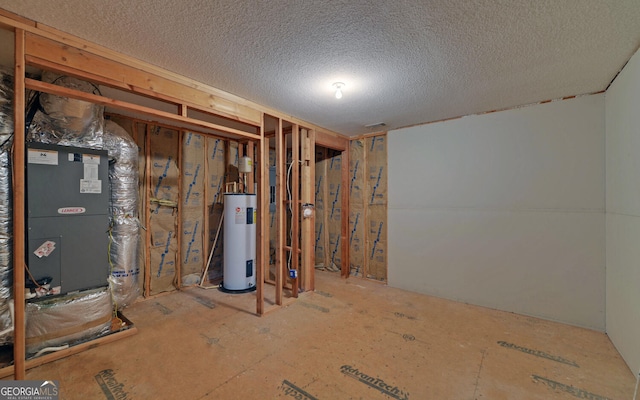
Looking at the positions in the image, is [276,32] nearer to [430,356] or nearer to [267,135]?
[267,135]

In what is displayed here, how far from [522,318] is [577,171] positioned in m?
1.61

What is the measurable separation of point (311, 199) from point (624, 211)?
303 cm

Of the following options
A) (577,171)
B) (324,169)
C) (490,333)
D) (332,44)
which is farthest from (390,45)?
(324,169)

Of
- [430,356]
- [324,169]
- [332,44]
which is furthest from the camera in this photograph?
[324,169]

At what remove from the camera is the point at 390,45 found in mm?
1809

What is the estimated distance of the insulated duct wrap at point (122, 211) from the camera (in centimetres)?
286

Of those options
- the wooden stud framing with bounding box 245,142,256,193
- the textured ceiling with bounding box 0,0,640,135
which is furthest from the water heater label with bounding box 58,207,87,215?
the wooden stud framing with bounding box 245,142,256,193

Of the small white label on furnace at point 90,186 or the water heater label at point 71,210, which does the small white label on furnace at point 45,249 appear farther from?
the small white label on furnace at point 90,186

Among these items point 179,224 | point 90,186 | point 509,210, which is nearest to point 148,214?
point 179,224

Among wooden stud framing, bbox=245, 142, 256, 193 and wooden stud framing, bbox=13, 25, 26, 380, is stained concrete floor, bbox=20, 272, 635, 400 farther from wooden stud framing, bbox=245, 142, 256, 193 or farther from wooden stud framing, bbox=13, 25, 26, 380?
wooden stud framing, bbox=245, 142, 256, 193

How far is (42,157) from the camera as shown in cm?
217

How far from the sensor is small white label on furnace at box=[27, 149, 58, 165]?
2117mm

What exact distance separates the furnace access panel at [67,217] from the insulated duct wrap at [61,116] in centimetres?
12

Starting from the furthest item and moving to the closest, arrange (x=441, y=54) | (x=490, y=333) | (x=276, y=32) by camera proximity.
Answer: (x=490, y=333), (x=441, y=54), (x=276, y=32)
